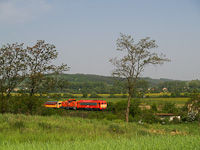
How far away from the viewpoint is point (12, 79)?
105 feet

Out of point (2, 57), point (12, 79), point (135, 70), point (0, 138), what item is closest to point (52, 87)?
point (12, 79)

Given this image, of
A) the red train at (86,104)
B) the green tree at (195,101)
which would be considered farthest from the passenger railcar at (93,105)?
the green tree at (195,101)

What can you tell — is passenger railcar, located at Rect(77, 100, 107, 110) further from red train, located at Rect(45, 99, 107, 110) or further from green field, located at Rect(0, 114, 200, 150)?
green field, located at Rect(0, 114, 200, 150)

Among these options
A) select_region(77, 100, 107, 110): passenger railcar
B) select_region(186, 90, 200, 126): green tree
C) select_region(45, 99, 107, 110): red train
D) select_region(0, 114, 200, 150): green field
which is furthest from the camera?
select_region(45, 99, 107, 110): red train

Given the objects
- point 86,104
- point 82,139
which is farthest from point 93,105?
point 82,139

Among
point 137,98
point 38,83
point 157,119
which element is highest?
point 38,83

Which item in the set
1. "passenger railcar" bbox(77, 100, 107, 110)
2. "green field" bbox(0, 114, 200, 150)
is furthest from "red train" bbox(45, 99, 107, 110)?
"green field" bbox(0, 114, 200, 150)

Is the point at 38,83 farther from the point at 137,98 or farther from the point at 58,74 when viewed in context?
the point at 137,98

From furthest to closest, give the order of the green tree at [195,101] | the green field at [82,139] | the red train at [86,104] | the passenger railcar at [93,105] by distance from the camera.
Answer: the red train at [86,104] < the passenger railcar at [93,105] < the green tree at [195,101] < the green field at [82,139]

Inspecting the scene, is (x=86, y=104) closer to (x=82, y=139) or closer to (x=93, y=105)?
(x=93, y=105)

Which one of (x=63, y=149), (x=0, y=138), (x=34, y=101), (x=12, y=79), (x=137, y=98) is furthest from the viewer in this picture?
(x=137, y=98)

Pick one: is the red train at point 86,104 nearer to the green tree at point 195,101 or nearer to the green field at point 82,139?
the green tree at point 195,101

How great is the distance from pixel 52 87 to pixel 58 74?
2005 mm

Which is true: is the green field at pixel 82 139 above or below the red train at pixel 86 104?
above
